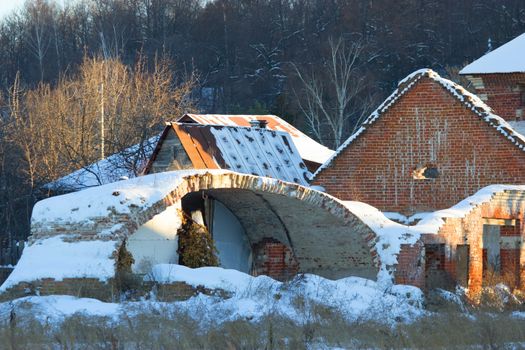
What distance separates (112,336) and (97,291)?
7.20 meters

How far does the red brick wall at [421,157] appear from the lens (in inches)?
1270

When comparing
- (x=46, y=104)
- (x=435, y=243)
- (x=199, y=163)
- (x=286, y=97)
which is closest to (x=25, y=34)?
(x=286, y=97)

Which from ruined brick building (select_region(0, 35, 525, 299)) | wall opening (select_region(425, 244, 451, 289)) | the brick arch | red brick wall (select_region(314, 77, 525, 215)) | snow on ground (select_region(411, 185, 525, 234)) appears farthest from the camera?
red brick wall (select_region(314, 77, 525, 215))

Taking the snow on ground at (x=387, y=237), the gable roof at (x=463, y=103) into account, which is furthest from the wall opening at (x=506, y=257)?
the snow on ground at (x=387, y=237)

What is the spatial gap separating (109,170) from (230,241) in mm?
14804

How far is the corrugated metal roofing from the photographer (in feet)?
112

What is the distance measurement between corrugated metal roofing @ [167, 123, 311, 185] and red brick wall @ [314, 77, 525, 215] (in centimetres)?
187

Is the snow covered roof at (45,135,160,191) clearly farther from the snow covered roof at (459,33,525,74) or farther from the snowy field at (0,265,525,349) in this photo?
the snowy field at (0,265,525,349)

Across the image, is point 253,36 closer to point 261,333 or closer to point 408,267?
point 408,267

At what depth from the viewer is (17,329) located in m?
19.6

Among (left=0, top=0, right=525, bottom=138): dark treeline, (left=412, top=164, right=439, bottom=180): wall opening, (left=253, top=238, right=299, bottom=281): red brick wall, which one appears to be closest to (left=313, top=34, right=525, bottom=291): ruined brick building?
(left=412, top=164, right=439, bottom=180): wall opening

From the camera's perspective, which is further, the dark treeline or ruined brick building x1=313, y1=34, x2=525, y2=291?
the dark treeline

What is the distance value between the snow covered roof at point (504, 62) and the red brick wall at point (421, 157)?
5.63 meters

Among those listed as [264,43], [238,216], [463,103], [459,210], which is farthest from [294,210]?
[264,43]
